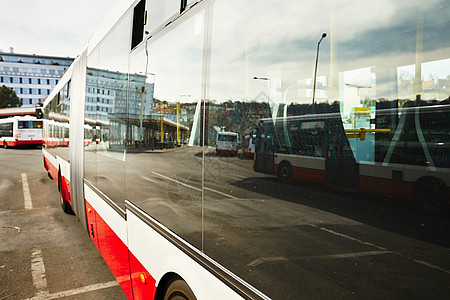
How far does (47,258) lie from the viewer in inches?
216

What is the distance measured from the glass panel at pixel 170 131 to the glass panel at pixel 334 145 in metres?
0.35

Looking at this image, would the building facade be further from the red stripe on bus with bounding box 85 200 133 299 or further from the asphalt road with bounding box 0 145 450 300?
the asphalt road with bounding box 0 145 450 300

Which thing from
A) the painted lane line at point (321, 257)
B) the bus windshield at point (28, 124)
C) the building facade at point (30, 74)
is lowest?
the painted lane line at point (321, 257)

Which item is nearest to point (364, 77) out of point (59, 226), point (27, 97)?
point (59, 226)

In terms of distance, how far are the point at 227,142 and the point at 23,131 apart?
38.6 meters

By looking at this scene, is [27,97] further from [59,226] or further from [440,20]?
[440,20]

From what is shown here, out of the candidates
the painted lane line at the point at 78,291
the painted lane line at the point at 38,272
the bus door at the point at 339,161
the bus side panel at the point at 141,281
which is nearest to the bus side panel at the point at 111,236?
the bus side panel at the point at 141,281

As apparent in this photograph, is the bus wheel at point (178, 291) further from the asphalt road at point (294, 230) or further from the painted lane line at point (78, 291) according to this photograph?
the painted lane line at point (78, 291)

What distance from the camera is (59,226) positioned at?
7352mm

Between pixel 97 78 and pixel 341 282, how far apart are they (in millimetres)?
4098

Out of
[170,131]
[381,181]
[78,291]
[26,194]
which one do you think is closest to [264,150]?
[381,181]

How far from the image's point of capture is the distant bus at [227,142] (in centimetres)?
155

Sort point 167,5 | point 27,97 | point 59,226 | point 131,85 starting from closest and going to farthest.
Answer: point 167,5 → point 131,85 → point 59,226 → point 27,97

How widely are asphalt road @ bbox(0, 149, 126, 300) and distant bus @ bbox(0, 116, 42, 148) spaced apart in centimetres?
2869
